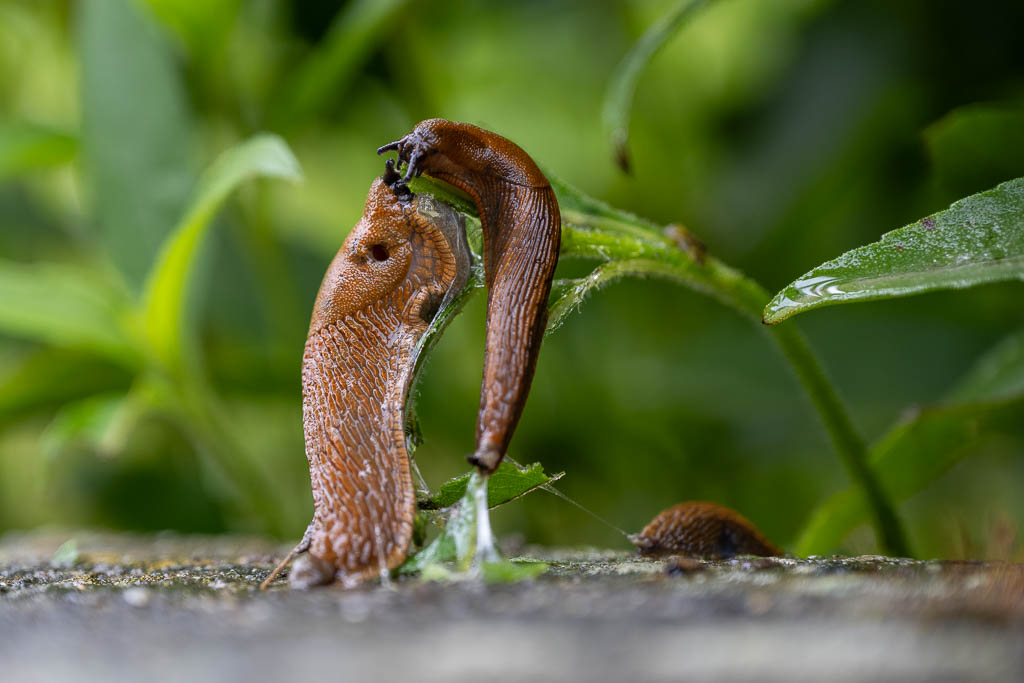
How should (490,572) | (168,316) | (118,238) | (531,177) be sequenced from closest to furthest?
(490,572), (531,177), (168,316), (118,238)

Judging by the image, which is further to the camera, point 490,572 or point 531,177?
point 531,177

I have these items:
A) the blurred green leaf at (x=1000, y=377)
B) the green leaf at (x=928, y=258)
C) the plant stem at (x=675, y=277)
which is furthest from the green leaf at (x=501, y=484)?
the blurred green leaf at (x=1000, y=377)

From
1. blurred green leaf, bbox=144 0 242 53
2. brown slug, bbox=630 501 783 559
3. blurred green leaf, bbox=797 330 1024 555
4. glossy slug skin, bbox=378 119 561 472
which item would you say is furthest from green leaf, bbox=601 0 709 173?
blurred green leaf, bbox=144 0 242 53

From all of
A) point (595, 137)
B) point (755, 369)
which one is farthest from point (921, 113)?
point (595, 137)

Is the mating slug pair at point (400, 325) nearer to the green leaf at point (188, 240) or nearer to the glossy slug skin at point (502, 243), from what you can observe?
the glossy slug skin at point (502, 243)

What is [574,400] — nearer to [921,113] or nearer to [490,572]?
[921,113]

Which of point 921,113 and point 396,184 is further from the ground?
point 921,113

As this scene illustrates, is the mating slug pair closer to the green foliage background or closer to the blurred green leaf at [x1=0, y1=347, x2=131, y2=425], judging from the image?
the green foliage background
